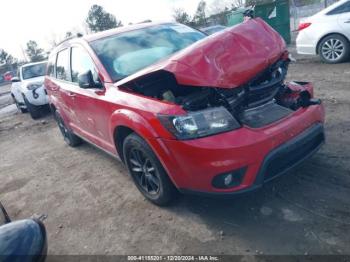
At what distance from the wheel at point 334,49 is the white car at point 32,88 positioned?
752cm

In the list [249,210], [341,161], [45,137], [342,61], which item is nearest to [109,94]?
[249,210]

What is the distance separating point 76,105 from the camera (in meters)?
4.77

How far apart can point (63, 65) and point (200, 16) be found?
24914mm

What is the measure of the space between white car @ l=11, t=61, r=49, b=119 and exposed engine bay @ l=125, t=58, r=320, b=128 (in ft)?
23.4

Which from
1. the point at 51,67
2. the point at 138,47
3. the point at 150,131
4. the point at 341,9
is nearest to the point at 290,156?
the point at 150,131

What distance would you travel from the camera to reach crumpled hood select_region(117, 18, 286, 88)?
115 inches

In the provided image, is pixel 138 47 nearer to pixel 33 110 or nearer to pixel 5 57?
pixel 33 110

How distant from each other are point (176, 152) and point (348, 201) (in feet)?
5.35

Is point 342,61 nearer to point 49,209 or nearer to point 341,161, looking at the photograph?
point 341,161

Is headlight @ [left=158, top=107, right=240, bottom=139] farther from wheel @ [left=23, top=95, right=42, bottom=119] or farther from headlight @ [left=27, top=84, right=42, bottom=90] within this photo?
wheel @ [left=23, top=95, right=42, bottom=119]

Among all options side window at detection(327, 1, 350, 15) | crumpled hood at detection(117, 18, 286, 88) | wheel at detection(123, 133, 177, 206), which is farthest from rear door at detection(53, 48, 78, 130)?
side window at detection(327, 1, 350, 15)

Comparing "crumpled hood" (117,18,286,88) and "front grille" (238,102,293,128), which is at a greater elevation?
"crumpled hood" (117,18,286,88)

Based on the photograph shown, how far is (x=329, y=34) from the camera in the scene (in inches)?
320

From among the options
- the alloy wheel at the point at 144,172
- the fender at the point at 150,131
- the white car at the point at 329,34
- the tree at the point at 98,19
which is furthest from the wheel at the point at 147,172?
the tree at the point at 98,19
